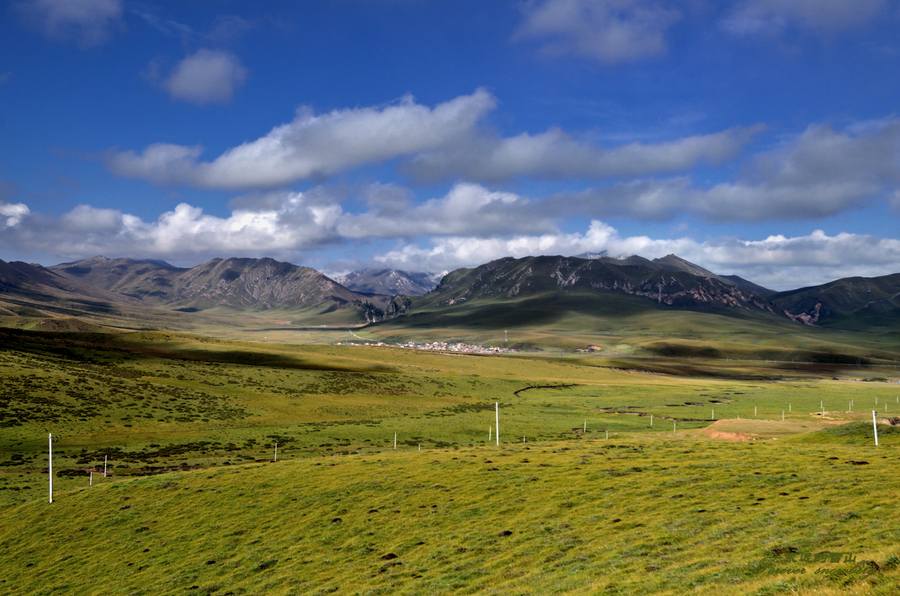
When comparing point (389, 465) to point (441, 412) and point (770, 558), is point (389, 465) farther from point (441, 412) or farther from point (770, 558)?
point (441, 412)

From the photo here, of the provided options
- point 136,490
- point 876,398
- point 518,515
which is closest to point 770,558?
point 518,515

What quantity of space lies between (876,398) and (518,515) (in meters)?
140

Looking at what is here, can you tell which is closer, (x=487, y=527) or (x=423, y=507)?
(x=487, y=527)

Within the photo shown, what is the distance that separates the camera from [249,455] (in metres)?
68.4

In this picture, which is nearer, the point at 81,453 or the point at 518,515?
the point at 518,515

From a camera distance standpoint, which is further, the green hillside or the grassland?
the grassland

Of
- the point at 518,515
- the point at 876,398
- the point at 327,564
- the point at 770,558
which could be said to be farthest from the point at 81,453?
the point at 876,398

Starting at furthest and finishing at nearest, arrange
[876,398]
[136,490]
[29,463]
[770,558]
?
[876,398]
[29,463]
[136,490]
[770,558]

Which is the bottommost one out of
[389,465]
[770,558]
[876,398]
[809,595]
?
[876,398]

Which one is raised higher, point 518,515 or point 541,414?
point 518,515

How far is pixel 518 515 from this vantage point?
3144 centimetres

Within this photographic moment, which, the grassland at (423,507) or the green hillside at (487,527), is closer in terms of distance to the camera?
the green hillside at (487,527)

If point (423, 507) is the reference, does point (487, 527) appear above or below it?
above

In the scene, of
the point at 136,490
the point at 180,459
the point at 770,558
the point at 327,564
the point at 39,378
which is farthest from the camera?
the point at 39,378
